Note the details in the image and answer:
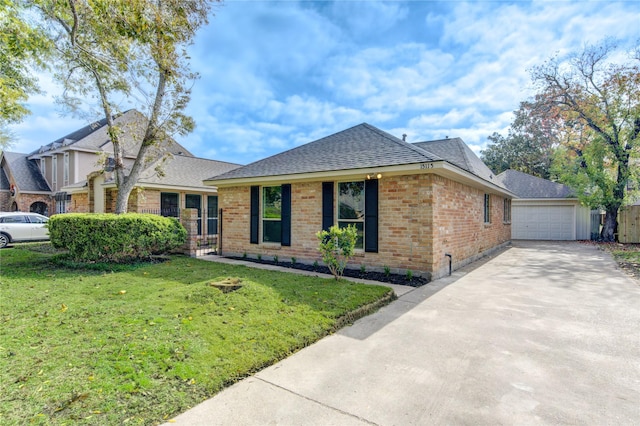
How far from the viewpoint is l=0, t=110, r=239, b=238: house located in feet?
41.8

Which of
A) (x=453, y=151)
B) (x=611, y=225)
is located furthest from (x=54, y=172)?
(x=611, y=225)

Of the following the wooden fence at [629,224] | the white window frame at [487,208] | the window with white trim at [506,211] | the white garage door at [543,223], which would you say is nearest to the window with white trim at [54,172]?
the white window frame at [487,208]

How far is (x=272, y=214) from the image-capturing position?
9.66 metres

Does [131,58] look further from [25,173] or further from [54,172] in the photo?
[25,173]

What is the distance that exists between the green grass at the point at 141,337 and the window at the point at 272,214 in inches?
118

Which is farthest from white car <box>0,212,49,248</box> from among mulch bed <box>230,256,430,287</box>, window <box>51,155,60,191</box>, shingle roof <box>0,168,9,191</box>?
shingle roof <box>0,168,9,191</box>

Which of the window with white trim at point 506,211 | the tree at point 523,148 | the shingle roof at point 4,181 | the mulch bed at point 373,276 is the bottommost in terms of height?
the mulch bed at point 373,276

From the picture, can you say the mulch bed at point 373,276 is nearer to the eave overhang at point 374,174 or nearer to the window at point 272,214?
the window at point 272,214

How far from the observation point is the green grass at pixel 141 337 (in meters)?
2.44

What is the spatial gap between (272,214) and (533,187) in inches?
721

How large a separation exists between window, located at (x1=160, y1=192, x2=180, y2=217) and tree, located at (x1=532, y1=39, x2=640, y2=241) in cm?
2112

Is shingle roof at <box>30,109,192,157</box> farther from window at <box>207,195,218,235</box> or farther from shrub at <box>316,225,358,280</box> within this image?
shrub at <box>316,225,358,280</box>

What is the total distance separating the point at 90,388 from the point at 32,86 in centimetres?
1479

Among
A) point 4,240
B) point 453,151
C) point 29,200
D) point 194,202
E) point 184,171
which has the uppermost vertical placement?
point 453,151
